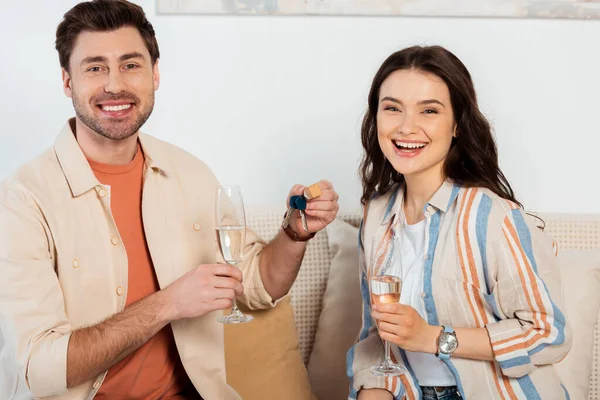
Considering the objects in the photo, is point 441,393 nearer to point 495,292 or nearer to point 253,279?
point 495,292

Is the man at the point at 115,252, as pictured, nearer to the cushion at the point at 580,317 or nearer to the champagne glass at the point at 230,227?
the champagne glass at the point at 230,227

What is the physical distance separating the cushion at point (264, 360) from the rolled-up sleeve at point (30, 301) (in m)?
0.65

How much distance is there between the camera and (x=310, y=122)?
288 centimetres

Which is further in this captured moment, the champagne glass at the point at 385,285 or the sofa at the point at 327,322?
the sofa at the point at 327,322

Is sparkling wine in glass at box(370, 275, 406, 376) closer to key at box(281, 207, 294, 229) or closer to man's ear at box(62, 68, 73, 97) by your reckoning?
key at box(281, 207, 294, 229)

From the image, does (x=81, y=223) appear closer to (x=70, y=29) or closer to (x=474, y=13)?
(x=70, y=29)

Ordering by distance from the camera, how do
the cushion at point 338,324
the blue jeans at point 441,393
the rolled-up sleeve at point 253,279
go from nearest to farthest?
the blue jeans at point 441,393 < the rolled-up sleeve at point 253,279 < the cushion at point 338,324

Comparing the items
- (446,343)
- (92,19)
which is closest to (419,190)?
(446,343)

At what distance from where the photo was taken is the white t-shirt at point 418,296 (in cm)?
187

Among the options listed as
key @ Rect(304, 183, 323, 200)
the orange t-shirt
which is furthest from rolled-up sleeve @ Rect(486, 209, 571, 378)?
the orange t-shirt

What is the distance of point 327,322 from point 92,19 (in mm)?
1213

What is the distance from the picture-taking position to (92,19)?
1997 millimetres

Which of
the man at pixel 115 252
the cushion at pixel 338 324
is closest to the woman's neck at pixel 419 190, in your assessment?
the man at pixel 115 252

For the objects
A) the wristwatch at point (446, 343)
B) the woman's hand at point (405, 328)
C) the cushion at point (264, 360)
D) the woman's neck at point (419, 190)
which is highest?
the woman's neck at point (419, 190)
